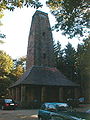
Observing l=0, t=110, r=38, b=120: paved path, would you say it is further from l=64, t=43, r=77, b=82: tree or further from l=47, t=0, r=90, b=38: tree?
l=64, t=43, r=77, b=82: tree

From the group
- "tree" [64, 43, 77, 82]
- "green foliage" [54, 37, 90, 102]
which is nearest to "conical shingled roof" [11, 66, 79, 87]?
"green foliage" [54, 37, 90, 102]

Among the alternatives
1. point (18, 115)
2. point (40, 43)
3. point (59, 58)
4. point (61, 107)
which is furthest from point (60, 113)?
point (59, 58)

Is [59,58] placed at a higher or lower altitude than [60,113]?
higher

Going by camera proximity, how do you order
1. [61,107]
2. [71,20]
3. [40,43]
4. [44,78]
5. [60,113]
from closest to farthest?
[60,113]
[61,107]
[71,20]
[44,78]
[40,43]

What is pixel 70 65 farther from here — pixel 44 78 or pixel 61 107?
pixel 61 107

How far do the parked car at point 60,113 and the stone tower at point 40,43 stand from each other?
2575 cm

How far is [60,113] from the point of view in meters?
8.70

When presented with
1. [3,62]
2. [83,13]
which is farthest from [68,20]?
[3,62]

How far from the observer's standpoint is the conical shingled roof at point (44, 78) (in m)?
31.4

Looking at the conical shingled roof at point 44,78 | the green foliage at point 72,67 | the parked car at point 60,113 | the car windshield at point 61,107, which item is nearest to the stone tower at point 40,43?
the conical shingled roof at point 44,78

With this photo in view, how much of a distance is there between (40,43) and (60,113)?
3104 centimetres

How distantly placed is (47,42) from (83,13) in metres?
22.4

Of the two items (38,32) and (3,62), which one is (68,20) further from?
(38,32)

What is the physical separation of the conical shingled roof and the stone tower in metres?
2.11
